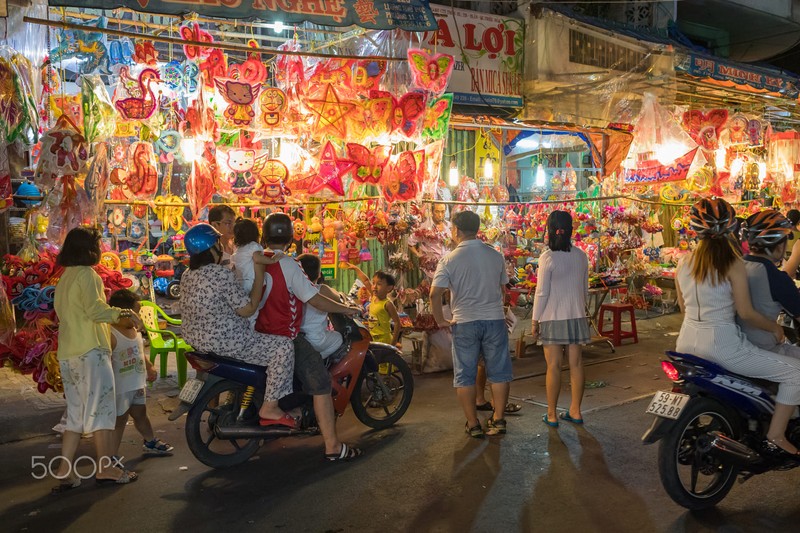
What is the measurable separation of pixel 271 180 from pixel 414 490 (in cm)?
406

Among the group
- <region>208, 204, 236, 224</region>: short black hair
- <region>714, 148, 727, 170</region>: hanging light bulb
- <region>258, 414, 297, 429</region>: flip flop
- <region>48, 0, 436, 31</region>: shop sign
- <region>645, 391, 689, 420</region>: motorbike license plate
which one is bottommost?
<region>258, 414, 297, 429</region>: flip flop

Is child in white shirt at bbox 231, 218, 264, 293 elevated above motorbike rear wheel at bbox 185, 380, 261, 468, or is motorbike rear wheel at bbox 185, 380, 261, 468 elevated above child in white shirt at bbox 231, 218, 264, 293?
child in white shirt at bbox 231, 218, 264, 293

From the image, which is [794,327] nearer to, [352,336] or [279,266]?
[352,336]

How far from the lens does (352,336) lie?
586cm

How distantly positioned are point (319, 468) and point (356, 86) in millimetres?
→ 4424

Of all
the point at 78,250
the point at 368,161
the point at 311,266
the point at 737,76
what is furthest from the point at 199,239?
the point at 737,76

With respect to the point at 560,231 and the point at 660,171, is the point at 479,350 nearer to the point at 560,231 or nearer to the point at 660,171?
the point at 560,231

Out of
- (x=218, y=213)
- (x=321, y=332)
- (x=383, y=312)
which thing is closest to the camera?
(x=321, y=332)

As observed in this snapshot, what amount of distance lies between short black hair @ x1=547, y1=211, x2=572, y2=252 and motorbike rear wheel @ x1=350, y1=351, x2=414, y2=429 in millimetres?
1635

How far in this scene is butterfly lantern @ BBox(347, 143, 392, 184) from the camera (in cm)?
802

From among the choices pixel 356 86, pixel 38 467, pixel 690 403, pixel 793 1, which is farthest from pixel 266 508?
pixel 793 1

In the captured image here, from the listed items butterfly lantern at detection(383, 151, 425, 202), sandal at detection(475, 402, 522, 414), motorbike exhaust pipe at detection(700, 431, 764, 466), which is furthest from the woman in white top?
butterfly lantern at detection(383, 151, 425, 202)

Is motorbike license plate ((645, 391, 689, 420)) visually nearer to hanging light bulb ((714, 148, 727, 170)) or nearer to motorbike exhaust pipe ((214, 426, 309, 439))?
motorbike exhaust pipe ((214, 426, 309, 439))

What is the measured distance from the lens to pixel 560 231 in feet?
19.4
